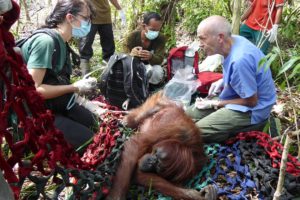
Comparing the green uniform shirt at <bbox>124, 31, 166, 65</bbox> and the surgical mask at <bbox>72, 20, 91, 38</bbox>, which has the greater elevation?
the surgical mask at <bbox>72, 20, 91, 38</bbox>

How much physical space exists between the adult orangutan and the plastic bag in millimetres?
1332

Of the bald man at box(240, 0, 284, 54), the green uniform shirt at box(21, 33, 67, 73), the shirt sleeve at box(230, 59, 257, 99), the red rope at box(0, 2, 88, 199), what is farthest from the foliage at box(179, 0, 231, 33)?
the red rope at box(0, 2, 88, 199)

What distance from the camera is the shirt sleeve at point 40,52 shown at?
295cm

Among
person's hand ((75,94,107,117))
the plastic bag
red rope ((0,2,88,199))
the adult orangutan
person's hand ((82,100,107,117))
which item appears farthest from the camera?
the plastic bag

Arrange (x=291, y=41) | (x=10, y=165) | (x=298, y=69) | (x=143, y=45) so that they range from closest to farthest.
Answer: (x=10, y=165), (x=298, y=69), (x=143, y=45), (x=291, y=41)

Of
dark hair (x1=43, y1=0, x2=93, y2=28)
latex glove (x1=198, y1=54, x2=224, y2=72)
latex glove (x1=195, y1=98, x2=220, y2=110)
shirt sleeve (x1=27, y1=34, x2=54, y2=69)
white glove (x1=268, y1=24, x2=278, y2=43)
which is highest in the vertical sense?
dark hair (x1=43, y1=0, x2=93, y2=28)

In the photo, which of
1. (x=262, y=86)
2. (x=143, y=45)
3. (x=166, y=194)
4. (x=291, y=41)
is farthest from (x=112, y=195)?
(x=291, y=41)

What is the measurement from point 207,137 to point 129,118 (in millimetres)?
732

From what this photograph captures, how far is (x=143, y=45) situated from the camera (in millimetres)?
5094

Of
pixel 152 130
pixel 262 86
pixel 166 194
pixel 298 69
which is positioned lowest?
pixel 166 194

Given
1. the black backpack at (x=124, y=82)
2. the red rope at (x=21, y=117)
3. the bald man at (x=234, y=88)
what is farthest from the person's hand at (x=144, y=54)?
the red rope at (x=21, y=117)

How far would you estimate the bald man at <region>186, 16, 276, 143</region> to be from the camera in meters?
3.20

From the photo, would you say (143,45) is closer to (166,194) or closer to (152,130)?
(152,130)

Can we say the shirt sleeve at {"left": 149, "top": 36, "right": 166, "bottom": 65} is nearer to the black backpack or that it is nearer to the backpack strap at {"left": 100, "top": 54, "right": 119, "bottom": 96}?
the black backpack
